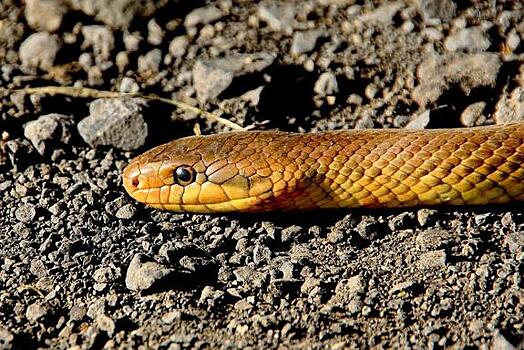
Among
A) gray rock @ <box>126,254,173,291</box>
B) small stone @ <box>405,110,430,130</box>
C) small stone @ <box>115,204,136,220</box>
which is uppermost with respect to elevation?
small stone @ <box>405,110,430,130</box>

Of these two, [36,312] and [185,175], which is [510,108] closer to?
[185,175]

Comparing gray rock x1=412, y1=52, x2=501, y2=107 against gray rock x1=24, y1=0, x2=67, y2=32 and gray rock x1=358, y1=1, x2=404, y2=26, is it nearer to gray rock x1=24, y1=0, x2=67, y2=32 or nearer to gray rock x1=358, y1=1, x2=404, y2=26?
gray rock x1=358, y1=1, x2=404, y2=26

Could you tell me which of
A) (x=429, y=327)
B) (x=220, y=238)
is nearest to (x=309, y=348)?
(x=429, y=327)

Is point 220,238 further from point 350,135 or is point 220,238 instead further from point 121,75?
point 121,75

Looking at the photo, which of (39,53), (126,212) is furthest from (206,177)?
(39,53)

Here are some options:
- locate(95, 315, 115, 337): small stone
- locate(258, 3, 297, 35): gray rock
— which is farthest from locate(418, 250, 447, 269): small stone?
locate(258, 3, 297, 35): gray rock
